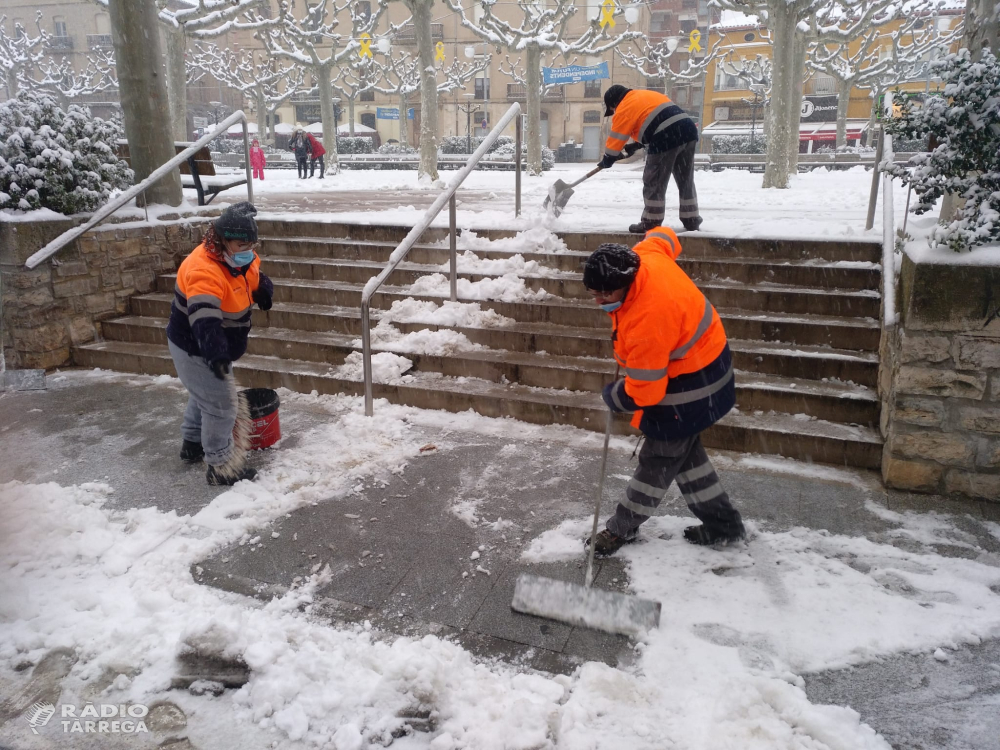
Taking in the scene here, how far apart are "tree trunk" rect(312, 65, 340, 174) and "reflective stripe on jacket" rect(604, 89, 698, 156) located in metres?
19.1

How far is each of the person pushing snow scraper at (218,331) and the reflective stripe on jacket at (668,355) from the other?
2.16m

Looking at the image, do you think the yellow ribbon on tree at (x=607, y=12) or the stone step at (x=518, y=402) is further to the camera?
the yellow ribbon on tree at (x=607, y=12)

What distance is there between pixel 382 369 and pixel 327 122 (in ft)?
69.2

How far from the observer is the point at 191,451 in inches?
176

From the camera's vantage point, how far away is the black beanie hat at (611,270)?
9.38 feet

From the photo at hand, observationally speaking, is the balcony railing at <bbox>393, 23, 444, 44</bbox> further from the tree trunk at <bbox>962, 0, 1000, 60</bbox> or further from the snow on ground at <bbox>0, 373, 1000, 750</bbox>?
the snow on ground at <bbox>0, 373, 1000, 750</bbox>

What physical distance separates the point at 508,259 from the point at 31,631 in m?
4.70

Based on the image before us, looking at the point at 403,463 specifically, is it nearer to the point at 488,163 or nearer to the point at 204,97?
the point at 488,163

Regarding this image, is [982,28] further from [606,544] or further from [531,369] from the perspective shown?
[606,544]

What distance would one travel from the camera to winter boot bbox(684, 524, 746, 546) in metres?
3.42

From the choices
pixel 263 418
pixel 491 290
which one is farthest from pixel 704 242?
pixel 263 418

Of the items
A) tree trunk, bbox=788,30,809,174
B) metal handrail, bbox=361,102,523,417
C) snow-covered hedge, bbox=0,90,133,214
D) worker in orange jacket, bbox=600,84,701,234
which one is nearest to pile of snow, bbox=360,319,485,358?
metal handrail, bbox=361,102,523,417

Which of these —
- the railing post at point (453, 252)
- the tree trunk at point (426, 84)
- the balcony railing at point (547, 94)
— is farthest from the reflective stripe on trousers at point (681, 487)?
the balcony railing at point (547, 94)

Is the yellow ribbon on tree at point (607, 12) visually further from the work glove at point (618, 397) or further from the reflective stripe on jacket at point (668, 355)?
the work glove at point (618, 397)
